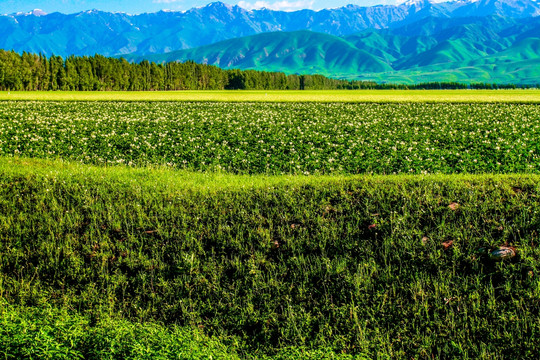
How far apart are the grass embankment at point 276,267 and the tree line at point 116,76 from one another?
4156 inches

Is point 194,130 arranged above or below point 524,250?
above

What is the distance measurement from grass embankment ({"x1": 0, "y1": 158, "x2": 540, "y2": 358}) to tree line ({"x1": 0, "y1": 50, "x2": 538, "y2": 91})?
4156 inches

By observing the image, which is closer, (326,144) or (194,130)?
(326,144)

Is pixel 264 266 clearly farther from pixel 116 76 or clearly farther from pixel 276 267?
pixel 116 76

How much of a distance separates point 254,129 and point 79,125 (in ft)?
31.8

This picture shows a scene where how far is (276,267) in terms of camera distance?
23.6 ft

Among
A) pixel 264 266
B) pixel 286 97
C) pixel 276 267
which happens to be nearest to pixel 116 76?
pixel 286 97

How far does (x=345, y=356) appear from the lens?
514cm

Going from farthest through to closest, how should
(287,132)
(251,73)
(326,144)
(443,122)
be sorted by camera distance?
1. (251,73)
2. (443,122)
3. (287,132)
4. (326,144)

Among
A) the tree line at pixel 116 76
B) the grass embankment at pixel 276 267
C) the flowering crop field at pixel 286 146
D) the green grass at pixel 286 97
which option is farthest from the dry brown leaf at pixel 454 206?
the tree line at pixel 116 76

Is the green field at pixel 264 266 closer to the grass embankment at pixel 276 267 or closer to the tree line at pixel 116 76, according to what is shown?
the grass embankment at pixel 276 267

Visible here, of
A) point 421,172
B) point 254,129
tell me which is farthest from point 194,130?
point 421,172

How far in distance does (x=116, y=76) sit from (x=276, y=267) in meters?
119

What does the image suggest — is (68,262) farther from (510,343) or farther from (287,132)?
(287,132)
